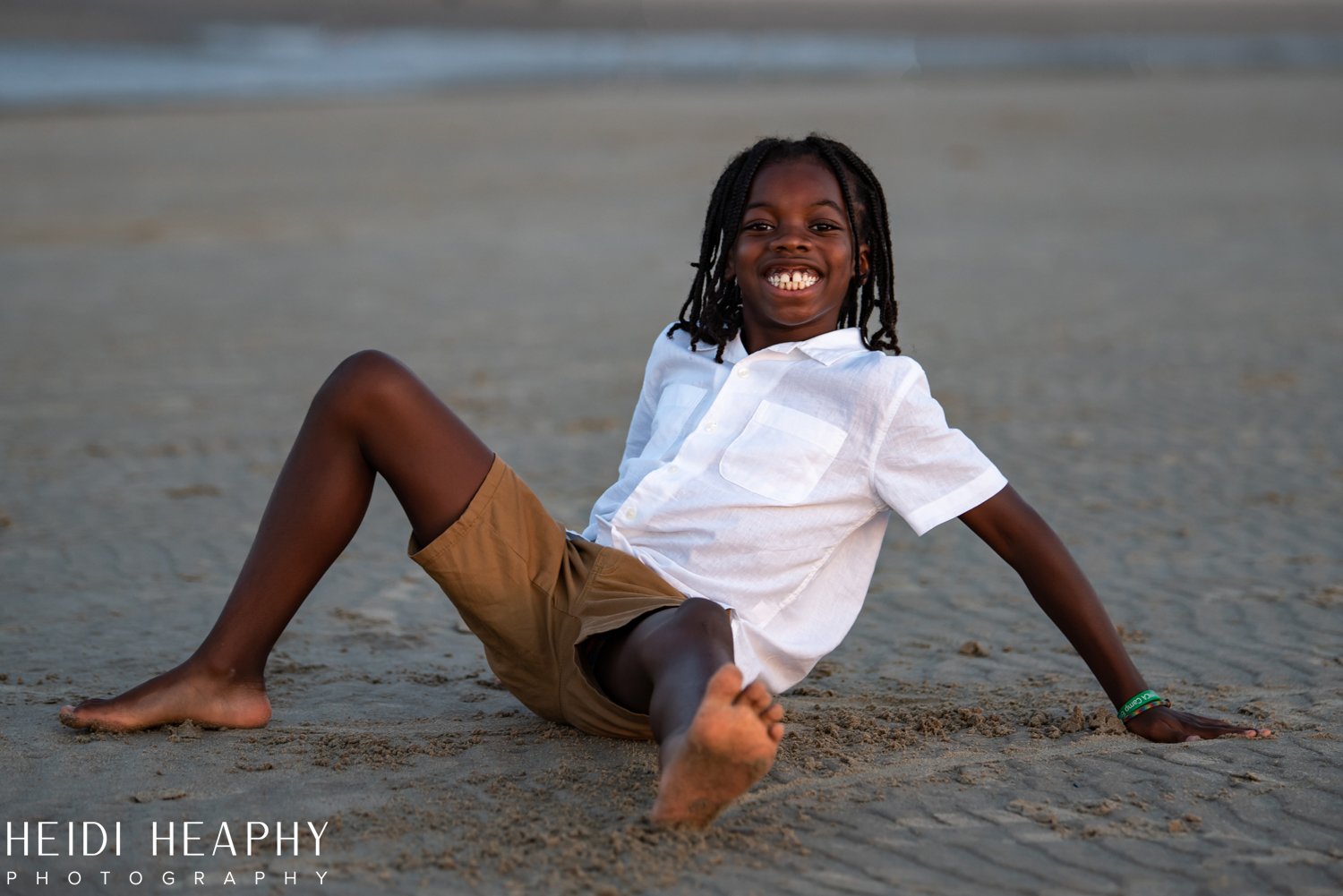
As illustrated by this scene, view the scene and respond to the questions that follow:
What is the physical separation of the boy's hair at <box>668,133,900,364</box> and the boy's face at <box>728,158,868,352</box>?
0.04m

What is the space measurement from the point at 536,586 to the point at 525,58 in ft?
119

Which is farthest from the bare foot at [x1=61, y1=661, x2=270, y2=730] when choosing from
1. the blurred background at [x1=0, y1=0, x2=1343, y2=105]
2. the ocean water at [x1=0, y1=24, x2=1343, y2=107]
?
the blurred background at [x1=0, y1=0, x2=1343, y2=105]

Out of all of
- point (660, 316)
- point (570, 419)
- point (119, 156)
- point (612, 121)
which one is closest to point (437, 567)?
point (570, 419)

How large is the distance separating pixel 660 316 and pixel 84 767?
277 inches

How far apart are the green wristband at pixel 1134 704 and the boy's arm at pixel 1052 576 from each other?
43mm

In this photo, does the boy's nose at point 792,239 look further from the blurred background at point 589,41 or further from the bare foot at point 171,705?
the blurred background at point 589,41

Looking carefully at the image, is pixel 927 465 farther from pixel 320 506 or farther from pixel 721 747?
pixel 320 506

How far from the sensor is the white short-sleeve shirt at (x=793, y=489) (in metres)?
3.20

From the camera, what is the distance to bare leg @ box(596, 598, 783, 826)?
8.52ft

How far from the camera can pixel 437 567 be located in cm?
318

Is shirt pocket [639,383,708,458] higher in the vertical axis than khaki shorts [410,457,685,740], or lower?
higher

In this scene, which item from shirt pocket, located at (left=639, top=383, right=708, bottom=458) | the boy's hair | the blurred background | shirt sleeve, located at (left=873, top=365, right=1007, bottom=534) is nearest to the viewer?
shirt sleeve, located at (left=873, top=365, right=1007, bottom=534)

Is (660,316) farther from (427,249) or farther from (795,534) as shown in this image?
(795,534)

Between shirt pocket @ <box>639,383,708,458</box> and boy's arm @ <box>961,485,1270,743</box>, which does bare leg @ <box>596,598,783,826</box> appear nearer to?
shirt pocket @ <box>639,383,708,458</box>
